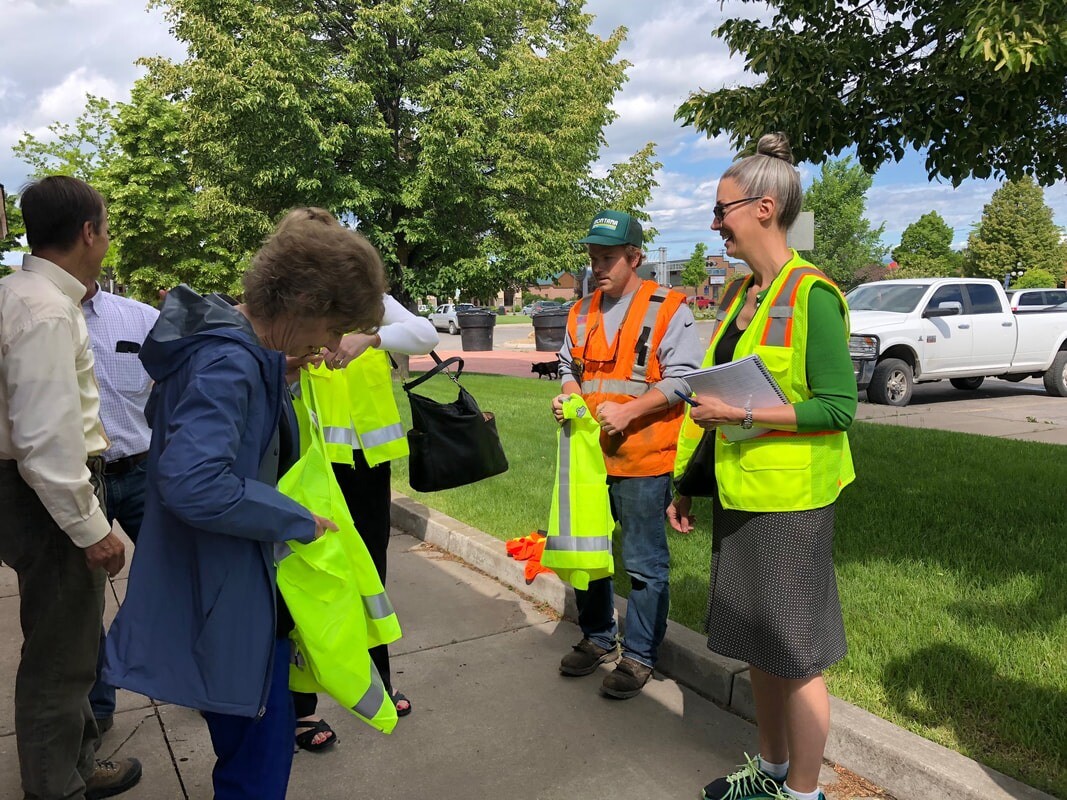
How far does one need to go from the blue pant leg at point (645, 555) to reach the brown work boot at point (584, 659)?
0.80ft

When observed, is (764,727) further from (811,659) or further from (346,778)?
(346,778)

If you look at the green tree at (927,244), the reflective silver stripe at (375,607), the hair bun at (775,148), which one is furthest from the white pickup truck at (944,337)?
the green tree at (927,244)

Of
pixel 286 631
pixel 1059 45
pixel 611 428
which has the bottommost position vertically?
pixel 286 631

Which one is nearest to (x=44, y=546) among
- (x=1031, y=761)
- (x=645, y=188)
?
(x=1031, y=761)

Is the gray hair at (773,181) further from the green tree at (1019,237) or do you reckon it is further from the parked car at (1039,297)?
the green tree at (1019,237)

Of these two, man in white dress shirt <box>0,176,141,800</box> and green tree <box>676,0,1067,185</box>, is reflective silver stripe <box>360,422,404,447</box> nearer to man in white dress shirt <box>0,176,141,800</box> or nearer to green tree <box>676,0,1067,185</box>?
man in white dress shirt <box>0,176,141,800</box>

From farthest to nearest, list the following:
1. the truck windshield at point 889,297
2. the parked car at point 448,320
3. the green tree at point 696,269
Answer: the green tree at point 696,269 < the parked car at point 448,320 < the truck windshield at point 889,297

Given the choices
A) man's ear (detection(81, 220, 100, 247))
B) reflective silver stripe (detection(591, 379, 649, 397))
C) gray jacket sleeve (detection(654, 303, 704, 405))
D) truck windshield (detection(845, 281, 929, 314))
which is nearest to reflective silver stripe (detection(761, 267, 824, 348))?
gray jacket sleeve (detection(654, 303, 704, 405))

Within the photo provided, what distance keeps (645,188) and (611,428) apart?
64.8 feet

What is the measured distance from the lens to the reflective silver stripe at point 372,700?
2.05 m

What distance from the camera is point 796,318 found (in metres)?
2.35

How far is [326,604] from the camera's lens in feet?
6.37

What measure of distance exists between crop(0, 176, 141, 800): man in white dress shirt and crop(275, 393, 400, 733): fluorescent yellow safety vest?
0.72 meters

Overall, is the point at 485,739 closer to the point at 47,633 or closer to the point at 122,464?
the point at 47,633
